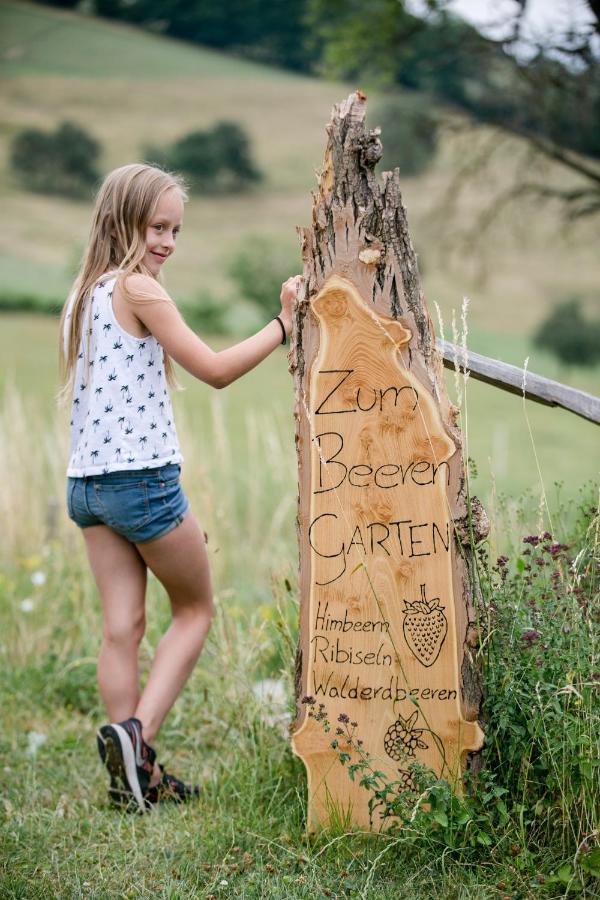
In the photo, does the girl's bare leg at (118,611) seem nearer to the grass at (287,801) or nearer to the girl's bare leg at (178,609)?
the girl's bare leg at (178,609)

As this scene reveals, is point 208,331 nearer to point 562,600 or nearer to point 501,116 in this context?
point 501,116

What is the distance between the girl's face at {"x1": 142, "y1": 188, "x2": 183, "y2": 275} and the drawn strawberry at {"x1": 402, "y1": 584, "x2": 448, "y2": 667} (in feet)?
4.40

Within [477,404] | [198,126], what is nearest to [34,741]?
[477,404]

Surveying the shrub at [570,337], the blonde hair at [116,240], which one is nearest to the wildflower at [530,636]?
the blonde hair at [116,240]

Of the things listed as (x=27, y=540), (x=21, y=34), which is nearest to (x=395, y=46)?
(x=27, y=540)

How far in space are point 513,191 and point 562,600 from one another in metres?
7.78

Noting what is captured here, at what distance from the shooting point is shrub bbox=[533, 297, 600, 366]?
17.8 metres

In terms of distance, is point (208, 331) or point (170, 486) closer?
point (170, 486)

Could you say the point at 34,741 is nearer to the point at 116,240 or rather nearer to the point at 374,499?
the point at 374,499

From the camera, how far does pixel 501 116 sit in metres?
10.5

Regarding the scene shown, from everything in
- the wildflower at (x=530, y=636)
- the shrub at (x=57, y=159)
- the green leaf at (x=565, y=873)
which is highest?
the shrub at (x=57, y=159)

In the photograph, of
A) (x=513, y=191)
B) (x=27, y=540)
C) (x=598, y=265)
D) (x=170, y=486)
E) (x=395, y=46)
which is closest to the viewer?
(x=170, y=486)

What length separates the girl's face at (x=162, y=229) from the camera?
2904 millimetres

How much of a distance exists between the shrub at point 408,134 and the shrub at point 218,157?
339 inches
